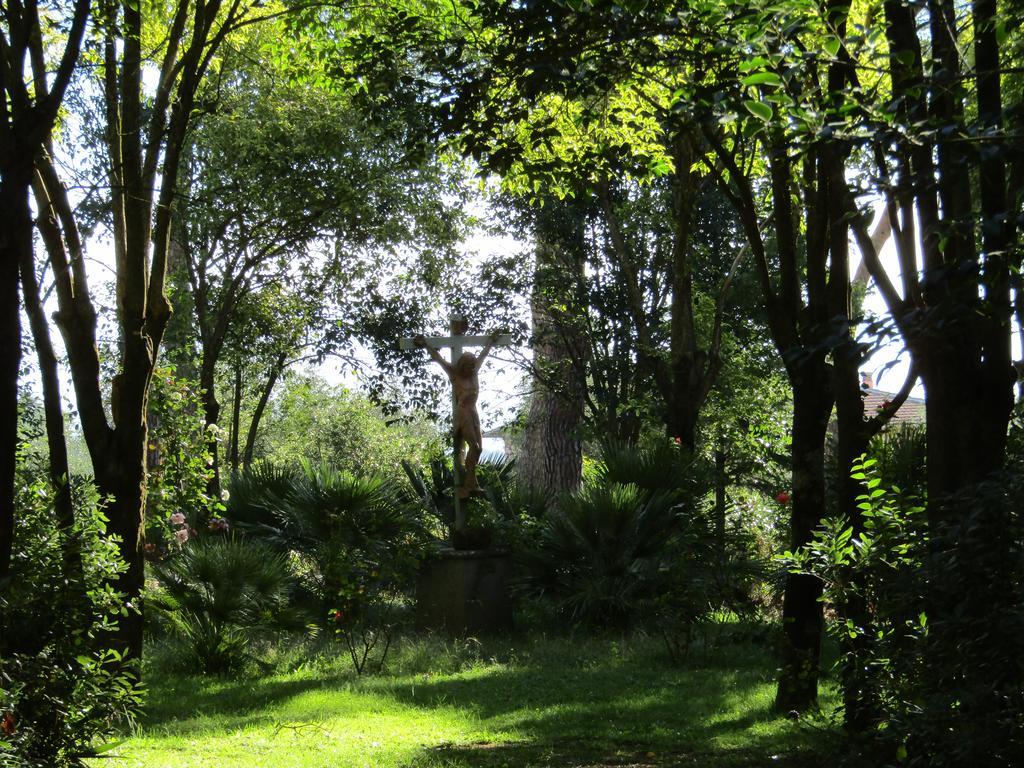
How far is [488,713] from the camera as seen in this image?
27.1 ft

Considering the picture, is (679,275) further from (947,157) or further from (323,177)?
(947,157)

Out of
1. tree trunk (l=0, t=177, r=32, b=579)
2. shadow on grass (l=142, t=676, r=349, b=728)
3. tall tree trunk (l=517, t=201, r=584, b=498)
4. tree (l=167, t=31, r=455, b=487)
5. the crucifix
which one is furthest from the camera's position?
tall tree trunk (l=517, t=201, r=584, b=498)

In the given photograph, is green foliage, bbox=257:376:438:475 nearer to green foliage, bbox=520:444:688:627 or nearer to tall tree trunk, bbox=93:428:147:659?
green foliage, bbox=520:444:688:627

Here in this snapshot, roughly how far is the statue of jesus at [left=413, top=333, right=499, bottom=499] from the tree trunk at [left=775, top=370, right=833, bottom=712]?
5842 millimetres

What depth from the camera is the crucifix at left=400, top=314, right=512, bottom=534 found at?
42.0 ft

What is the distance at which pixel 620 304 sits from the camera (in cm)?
2044

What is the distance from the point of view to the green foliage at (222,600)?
10359mm

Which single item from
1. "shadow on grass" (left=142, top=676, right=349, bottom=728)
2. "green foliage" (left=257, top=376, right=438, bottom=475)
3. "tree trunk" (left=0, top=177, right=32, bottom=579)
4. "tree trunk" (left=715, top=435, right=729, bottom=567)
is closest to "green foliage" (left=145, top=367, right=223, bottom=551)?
"shadow on grass" (left=142, top=676, right=349, bottom=728)

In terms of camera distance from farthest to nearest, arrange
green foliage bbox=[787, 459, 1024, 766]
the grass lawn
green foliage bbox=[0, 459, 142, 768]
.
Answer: the grass lawn, green foliage bbox=[0, 459, 142, 768], green foliage bbox=[787, 459, 1024, 766]

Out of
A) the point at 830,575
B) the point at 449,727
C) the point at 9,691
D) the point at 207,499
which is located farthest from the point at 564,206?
the point at 9,691

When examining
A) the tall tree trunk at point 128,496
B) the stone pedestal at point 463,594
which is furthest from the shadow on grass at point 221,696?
the stone pedestal at point 463,594

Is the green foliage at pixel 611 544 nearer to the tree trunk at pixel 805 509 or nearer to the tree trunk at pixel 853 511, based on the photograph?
the tree trunk at pixel 805 509

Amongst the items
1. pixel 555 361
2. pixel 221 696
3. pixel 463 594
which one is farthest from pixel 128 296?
pixel 555 361

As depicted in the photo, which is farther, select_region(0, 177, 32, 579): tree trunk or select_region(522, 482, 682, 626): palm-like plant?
select_region(522, 482, 682, 626): palm-like plant
